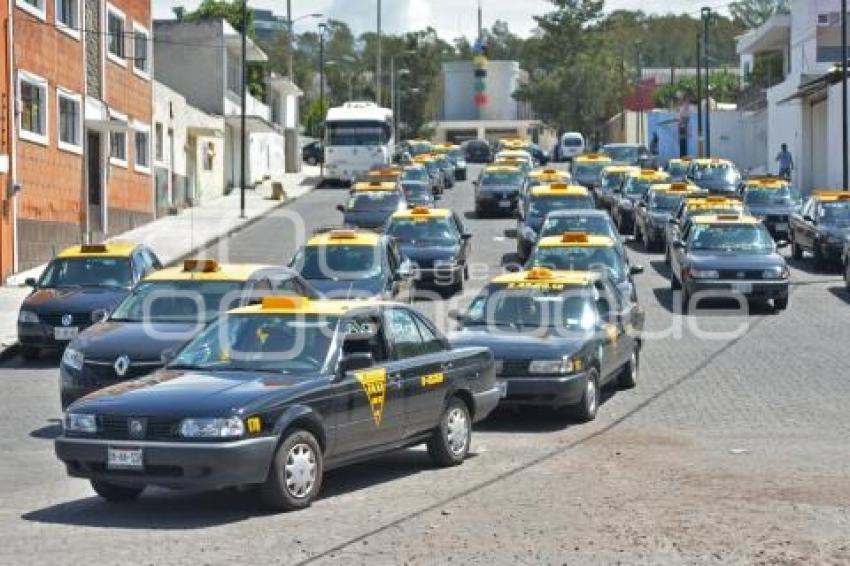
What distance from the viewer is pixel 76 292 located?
21.7 meters

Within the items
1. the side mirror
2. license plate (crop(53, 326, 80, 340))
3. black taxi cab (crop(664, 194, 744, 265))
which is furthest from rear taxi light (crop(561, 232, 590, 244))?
the side mirror

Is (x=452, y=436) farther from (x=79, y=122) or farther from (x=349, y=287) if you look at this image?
(x=79, y=122)

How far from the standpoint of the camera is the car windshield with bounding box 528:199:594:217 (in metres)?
35.8

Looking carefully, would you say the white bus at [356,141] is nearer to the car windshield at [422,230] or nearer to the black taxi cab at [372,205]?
the black taxi cab at [372,205]

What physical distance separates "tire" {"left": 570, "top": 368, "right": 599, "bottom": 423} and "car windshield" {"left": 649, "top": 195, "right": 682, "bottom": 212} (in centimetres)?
2232

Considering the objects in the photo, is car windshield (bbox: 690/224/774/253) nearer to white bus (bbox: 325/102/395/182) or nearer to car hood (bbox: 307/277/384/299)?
car hood (bbox: 307/277/384/299)

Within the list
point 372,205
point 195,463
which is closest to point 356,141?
point 372,205

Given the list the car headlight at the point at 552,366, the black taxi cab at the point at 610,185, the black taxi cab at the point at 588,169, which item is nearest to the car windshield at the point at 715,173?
the black taxi cab at the point at 610,185

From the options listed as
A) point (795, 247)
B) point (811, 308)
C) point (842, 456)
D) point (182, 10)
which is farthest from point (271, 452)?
point (182, 10)

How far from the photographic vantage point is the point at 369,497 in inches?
464

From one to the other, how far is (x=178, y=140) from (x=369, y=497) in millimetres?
43684

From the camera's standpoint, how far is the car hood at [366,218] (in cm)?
3944

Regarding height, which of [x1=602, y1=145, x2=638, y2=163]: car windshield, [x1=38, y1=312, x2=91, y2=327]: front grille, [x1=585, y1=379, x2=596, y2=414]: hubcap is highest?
[x1=602, y1=145, x2=638, y2=163]: car windshield

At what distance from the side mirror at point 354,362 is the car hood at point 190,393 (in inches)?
8.6
